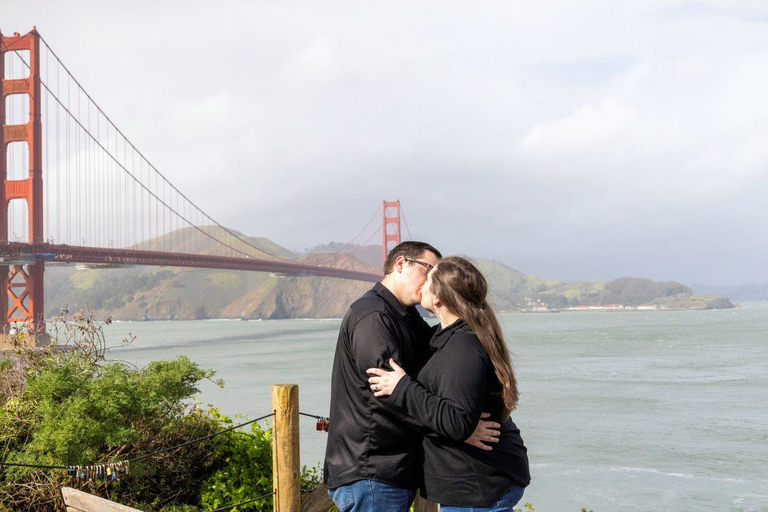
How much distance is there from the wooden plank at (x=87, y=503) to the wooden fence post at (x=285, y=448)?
60 cm

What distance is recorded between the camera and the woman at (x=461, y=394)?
2.25m

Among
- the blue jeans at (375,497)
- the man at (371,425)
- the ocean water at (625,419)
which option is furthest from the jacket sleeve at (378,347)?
the ocean water at (625,419)

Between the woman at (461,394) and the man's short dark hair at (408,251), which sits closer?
the woman at (461,394)

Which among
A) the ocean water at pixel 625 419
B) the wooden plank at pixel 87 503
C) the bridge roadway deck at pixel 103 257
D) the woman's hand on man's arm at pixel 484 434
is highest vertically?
the bridge roadway deck at pixel 103 257

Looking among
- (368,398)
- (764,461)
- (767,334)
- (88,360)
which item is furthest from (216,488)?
(767,334)

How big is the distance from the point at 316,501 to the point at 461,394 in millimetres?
1470

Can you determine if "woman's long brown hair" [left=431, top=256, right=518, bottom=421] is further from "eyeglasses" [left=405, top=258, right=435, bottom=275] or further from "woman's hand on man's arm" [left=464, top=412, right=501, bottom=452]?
"eyeglasses" [left=405, top=258, right=435, bottom=275]

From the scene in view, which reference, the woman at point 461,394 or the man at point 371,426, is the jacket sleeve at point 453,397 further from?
the man at point 371,426

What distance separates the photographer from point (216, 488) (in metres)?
4.56

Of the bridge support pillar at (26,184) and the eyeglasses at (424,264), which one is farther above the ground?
the bridge support pillar at (26,184)

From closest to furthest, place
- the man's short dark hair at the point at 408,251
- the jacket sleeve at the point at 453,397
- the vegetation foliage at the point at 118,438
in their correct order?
the jacket sleeve at the point at 453,397 → the man's short dark hair at the point at 408,251 → the vegetation foliage at the point at 118,438

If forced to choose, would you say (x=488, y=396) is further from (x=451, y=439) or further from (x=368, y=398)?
(x=368, y=398)

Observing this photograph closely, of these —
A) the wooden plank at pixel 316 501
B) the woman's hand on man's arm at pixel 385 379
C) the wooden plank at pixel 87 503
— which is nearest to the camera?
the woman's hand on man's arm at pixel 385 379

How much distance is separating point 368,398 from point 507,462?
0.49 metres
